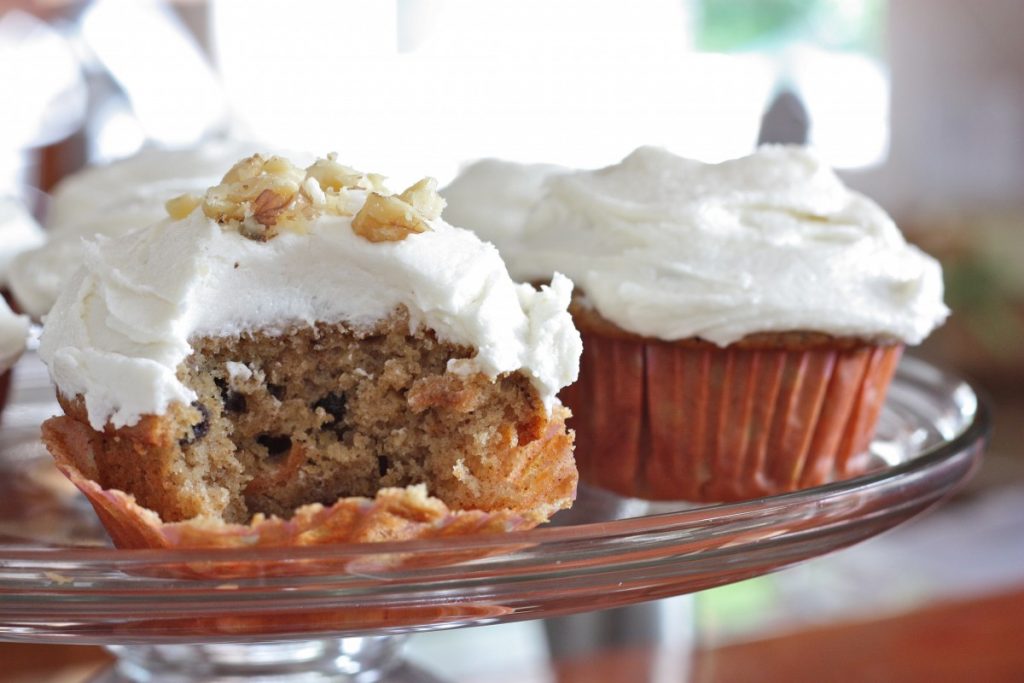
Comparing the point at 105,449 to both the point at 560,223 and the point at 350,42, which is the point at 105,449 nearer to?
the point at 560,223

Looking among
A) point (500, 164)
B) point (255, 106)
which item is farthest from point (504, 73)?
point (500, 164)

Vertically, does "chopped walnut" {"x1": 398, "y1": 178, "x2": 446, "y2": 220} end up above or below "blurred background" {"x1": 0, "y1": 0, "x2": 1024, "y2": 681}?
above

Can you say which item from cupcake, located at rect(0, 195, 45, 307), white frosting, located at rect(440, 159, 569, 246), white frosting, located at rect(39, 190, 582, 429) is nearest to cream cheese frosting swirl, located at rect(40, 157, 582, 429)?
white frosting, located at rect(39, 190, 582, 429)

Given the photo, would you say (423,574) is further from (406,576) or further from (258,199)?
(258,199)

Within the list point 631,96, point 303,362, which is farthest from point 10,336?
point 631,96

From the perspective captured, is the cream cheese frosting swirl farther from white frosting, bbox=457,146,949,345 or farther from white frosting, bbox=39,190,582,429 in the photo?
white frosting, bbox=457,146,949,345

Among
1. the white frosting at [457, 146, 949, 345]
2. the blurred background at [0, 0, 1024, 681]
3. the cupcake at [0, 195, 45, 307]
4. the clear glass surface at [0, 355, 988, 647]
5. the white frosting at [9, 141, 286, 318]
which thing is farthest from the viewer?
the blurred background at [0, 0, 1024, 681]
